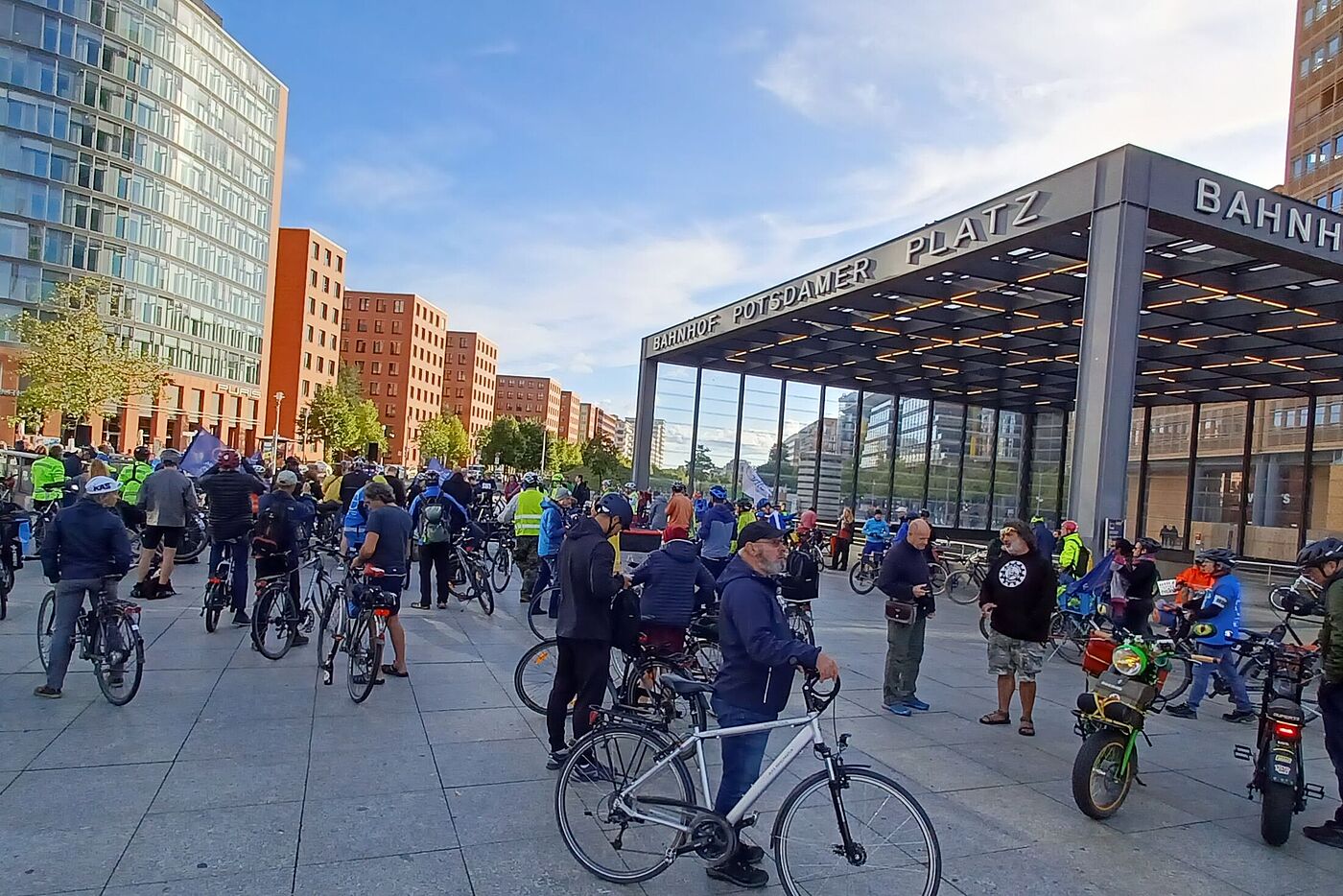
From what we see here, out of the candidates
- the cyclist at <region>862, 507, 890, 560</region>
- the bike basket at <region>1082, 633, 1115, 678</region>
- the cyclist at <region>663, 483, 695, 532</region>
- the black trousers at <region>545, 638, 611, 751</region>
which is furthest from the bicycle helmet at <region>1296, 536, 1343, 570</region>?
the cyclist at <region>862, 507, 890, 560</region>

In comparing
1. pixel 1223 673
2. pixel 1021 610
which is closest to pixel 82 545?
pixel 1021 610

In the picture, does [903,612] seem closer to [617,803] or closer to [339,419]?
[617,803]

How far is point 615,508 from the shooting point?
5699 millimetres

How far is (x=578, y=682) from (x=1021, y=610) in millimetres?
3786

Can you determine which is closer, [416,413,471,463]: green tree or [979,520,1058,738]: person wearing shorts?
[979,520,1058,738]: person wearing shorts

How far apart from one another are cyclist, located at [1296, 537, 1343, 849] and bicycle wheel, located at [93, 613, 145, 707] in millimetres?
7861

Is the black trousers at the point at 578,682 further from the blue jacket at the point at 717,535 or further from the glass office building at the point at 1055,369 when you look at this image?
the glass office building at the point at 1055,369

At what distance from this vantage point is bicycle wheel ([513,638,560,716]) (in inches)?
275

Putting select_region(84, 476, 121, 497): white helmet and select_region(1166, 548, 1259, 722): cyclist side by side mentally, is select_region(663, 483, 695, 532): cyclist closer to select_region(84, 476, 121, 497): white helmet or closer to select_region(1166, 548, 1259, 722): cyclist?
select_region(1166, 548, 1259, 722): cyclist

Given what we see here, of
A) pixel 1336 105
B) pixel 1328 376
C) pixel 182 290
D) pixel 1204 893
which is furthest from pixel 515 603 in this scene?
pixel 182 290

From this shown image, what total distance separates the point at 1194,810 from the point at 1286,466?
39.2 meters

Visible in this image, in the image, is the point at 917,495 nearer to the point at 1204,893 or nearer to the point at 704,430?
the point at 704,430

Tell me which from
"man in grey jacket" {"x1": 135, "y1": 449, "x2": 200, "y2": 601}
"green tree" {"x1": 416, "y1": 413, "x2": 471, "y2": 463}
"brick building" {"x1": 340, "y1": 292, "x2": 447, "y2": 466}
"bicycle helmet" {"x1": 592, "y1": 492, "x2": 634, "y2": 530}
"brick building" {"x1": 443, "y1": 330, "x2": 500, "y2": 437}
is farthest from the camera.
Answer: "brick building" {"x1": 443, "y1": 330, "x2": 500, "y2": 437}

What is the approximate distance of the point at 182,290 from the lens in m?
61.0
